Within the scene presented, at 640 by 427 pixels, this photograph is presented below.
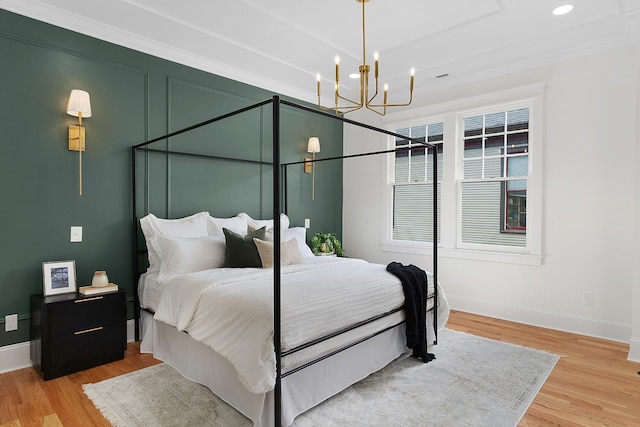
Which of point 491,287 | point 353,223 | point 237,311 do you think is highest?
point 353,223

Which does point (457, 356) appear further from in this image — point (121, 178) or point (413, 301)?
point (121, 178)

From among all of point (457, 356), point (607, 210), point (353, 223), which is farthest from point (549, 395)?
point (353, 223)

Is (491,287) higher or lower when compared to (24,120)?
lower

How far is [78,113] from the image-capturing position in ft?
9.73

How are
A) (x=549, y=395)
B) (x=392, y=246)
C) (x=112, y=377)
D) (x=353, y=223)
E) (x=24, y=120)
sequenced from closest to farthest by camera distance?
(x=549, y=395) → (x=112, y=377) → (x=24, y=120) → (x=392, y=246) → (x=353, y=223)

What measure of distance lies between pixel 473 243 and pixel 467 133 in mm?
1311

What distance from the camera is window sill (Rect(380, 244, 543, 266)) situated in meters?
3.97

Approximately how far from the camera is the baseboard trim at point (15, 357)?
8.94ft

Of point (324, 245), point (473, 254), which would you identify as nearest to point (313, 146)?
point (324, 245)

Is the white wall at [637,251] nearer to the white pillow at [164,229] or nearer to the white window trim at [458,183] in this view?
the white window trim at [458,183]

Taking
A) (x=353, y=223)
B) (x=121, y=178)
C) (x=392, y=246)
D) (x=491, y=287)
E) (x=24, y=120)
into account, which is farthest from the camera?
(x=353, y=223)

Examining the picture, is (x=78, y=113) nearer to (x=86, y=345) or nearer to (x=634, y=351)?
(x=86, y=345)

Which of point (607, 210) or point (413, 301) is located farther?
point (607, 210)

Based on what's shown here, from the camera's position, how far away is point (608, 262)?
3.50 meters
